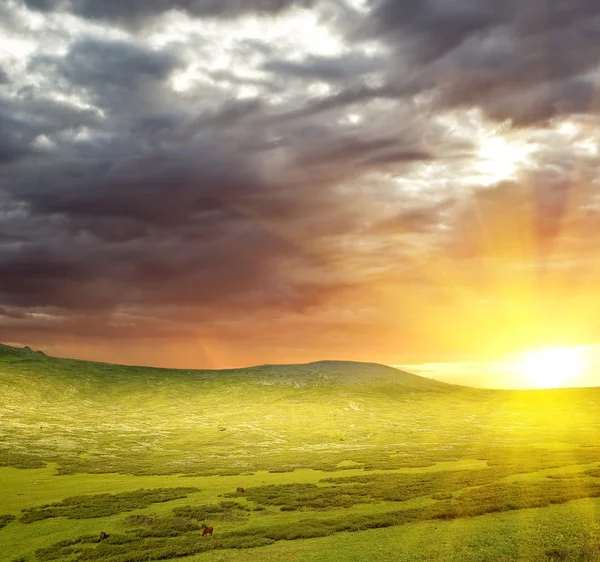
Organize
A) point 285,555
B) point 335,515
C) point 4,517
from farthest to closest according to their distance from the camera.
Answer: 1. point 4,517
2. point 335,515
3. point 285,555

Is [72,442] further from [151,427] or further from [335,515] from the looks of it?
[335,515]

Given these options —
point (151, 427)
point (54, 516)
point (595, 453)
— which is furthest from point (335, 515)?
point (151, 427)

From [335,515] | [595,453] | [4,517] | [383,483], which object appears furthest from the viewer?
[595,453]

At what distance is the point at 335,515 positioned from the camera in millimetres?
50594

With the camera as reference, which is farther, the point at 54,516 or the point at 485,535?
the point at 54,516

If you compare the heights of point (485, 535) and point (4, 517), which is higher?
point (485, 535)

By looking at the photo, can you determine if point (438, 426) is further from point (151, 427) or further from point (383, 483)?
point (383, 483)

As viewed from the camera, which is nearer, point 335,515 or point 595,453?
point 335,515

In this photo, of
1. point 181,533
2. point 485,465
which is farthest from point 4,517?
point 485,465

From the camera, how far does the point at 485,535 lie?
3791cm

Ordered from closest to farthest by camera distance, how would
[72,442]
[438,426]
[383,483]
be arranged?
1. [383,483]
2. [72,442]
3. [438,426]

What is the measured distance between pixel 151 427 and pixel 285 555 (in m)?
153

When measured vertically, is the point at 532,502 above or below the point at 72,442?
above

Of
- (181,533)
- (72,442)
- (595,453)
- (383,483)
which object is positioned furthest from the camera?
(72,442)
